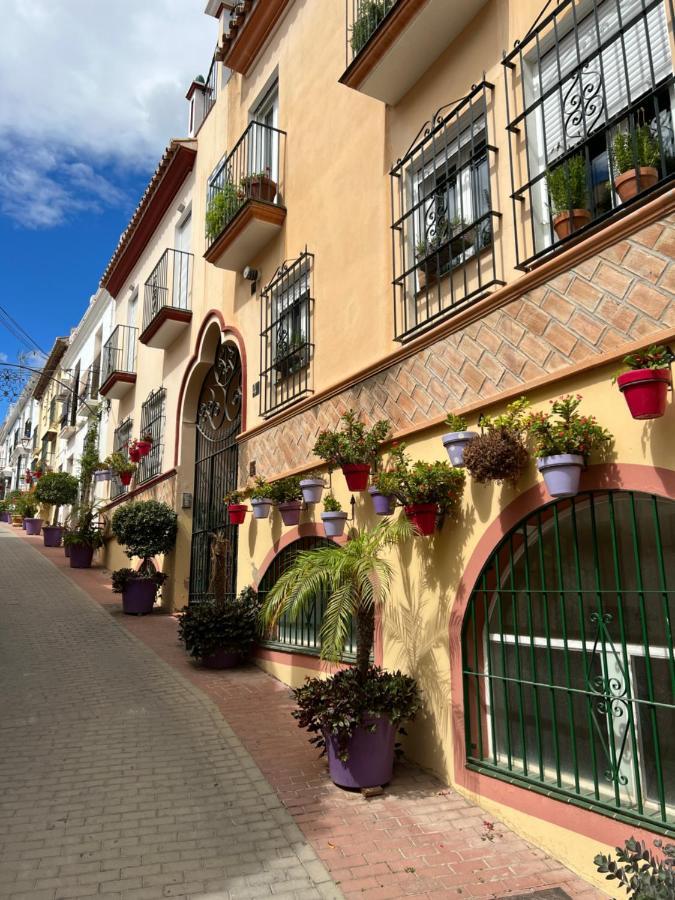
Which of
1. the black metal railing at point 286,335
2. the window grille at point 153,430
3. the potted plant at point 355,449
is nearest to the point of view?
the potted plant at point 355,449

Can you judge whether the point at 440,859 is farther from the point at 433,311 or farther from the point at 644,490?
the point at 433,311

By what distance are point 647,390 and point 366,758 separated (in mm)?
3240

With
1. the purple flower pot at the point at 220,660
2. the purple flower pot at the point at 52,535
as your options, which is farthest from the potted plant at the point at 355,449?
the purple flower pot at the point at 52,535

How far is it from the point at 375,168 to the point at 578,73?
263cm

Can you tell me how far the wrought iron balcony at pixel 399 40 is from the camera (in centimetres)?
587

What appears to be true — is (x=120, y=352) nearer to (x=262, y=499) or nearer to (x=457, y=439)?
(x=262, y=499)

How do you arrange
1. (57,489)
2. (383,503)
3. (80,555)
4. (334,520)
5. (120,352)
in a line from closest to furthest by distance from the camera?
1. (383,503)
2. (334,520)
3. (80,555)
4. (120,352)
5. (57,489)

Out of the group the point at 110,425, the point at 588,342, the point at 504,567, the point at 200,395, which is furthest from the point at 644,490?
the point at 110,425

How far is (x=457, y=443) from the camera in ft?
16.3

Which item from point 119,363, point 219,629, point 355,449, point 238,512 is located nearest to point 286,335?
point 238,512

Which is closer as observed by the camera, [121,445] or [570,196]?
[570,196]

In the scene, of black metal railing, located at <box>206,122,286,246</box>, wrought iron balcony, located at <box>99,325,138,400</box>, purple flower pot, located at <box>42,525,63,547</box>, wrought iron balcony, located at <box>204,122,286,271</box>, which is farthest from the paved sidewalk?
purple flower pot, located at <box>42,525,63,547</box>

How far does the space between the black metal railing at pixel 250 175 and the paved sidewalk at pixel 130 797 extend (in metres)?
6.29

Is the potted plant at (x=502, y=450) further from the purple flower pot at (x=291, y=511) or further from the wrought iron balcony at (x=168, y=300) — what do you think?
the wrought iron balcony at (x=168, y=300)
